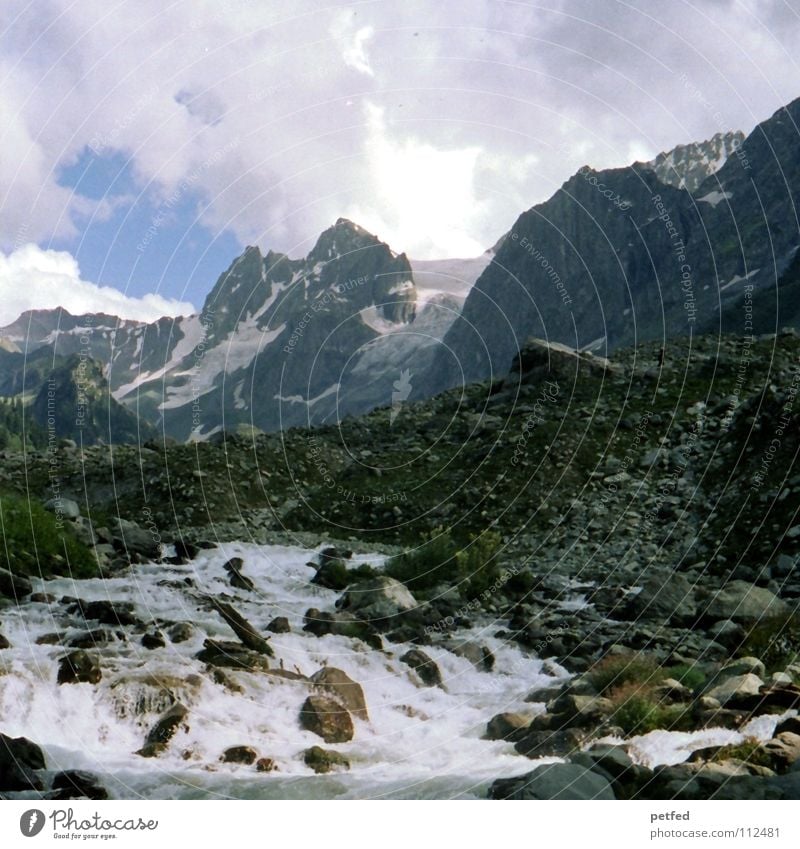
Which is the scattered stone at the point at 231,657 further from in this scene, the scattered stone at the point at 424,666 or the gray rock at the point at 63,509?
the gray rock at the point at 63,509

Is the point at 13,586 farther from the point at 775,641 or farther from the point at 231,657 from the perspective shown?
the point at 775,641

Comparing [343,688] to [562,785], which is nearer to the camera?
[562,785]

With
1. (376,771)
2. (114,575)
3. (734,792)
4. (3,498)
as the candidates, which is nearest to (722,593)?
(734,792)

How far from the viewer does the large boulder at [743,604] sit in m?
19.4

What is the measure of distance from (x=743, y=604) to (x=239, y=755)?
40.3 ft

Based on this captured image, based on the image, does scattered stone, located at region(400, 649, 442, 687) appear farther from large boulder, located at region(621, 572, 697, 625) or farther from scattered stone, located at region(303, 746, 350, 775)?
large boulder, located at region(621, 572, 697, 625)

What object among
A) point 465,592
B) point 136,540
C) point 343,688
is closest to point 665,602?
point 465,592

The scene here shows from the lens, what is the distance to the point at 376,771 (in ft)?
48.9

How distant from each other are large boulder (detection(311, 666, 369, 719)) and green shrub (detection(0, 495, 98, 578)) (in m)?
9.16

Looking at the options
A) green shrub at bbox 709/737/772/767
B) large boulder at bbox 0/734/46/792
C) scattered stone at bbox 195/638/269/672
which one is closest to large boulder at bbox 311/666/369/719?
scattered stone at bbox 195/638/269/672

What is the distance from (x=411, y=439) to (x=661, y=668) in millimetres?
23456

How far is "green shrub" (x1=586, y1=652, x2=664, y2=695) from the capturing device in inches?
681

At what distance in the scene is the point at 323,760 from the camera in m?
14.9

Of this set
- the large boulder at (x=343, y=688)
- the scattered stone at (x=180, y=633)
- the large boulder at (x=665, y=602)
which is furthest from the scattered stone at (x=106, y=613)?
the large boulder at (x=665, y=602)
